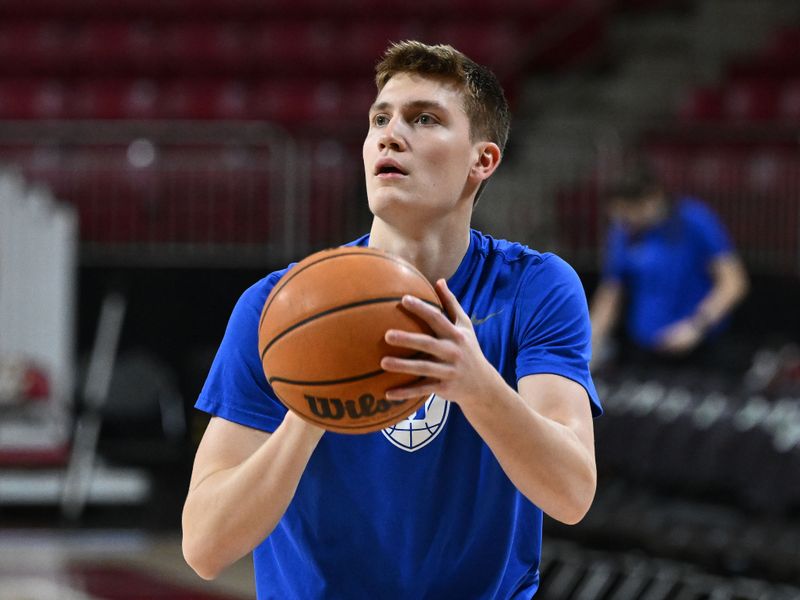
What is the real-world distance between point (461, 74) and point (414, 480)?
2.51ft

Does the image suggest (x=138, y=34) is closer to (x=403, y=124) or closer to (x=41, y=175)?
(x=41, y=175)

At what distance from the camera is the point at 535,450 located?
2.35 metres

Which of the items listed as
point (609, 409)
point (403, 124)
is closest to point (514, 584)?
point (403, 124)

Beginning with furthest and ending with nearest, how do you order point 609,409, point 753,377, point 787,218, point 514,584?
point 787,218 < point 753,377 < point 609,409 < point 514,584

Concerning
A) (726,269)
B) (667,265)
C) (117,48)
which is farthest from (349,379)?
(117,48)

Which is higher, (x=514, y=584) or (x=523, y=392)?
(x=523, y=392)

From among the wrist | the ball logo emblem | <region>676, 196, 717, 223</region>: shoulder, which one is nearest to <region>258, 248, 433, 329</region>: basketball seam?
the ball logo emblem

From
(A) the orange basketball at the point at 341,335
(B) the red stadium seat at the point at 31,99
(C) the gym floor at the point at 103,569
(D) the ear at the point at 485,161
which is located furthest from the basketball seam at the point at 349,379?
(B) the red stadium seat at the point at 31,99

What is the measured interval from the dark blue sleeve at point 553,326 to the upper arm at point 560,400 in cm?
2

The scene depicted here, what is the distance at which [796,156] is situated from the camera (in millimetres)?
11031

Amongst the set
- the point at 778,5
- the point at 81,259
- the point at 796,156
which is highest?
the point at 778,5

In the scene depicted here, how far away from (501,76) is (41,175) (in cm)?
428

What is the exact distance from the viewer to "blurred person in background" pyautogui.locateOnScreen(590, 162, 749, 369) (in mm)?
7797

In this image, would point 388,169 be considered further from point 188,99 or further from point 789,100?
point 188,99
